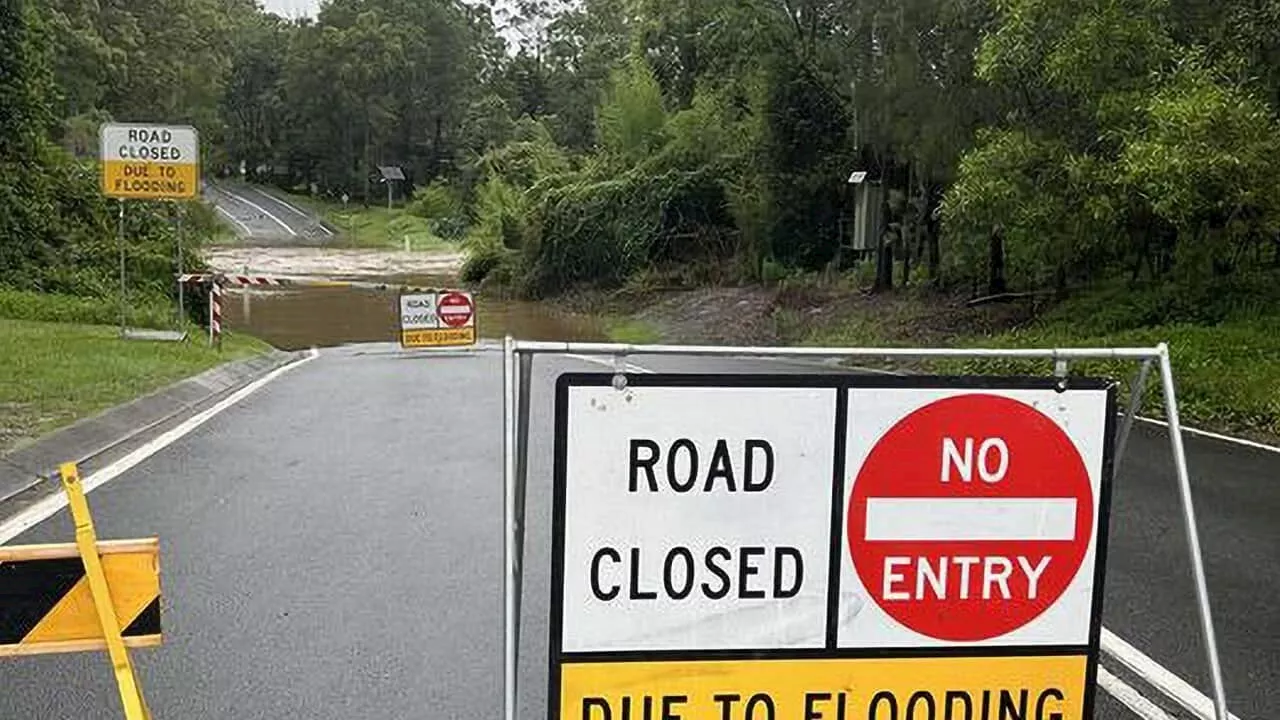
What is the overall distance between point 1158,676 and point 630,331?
2784 centimetres

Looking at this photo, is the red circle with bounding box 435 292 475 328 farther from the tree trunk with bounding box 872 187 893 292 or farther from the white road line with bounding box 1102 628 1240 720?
the white road line with bounding box 1102 628 1240 720

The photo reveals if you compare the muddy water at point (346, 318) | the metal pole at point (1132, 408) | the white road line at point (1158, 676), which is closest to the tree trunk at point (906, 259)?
the muddy water at point (346, 318)

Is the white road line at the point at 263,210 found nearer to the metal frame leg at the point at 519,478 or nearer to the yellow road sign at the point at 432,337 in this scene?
the yellow road sign at the point at 432,337

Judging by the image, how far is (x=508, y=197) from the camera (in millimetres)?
48781

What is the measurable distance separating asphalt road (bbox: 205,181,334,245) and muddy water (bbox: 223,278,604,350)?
3534 centimetres

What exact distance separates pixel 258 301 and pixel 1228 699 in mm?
38615

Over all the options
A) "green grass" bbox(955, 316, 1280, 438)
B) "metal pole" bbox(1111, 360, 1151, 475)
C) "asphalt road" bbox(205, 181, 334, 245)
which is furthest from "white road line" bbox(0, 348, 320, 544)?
"asphalt road" bbox(205, 181, 334, 245)

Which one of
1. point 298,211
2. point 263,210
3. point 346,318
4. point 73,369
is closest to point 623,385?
→ point 73,369

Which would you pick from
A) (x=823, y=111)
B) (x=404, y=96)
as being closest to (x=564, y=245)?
(x=823, y=111)

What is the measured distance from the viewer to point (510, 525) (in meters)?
3.15

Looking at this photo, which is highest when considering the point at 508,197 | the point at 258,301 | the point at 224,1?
the point at 224,1

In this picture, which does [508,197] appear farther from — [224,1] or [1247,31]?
[224,1]

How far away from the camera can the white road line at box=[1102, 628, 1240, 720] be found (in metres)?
4.69

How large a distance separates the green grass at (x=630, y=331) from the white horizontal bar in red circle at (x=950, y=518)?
85.6 feet
